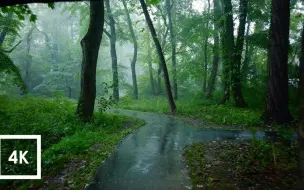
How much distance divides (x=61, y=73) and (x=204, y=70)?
779 inches

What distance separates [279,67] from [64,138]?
10243mm

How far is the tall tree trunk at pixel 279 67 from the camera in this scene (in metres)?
12.0

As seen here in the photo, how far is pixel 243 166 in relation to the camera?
6.21m

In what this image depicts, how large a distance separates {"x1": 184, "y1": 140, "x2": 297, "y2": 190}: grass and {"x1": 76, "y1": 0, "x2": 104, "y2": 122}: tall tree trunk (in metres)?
6.46

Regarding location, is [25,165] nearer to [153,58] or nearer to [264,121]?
[264,121]

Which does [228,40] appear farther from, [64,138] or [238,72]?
[64,138]

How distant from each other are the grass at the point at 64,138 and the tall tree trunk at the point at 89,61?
2.09 ft

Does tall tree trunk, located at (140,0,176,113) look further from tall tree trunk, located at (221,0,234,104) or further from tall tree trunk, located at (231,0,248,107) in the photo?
tall tree trunk, located at (231,0,248,107)

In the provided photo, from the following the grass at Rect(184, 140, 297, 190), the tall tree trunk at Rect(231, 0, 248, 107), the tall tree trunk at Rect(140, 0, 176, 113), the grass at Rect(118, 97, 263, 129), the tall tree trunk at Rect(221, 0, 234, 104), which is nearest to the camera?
the grass at Rect(184, 140, 297, 190)

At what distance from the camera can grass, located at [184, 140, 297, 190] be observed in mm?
5262

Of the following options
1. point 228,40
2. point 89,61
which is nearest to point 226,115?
point 228,40

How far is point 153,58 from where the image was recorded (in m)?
32.8

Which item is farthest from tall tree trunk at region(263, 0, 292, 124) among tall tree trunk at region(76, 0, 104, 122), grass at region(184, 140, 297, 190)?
tall tree trunk at region(76, 0, 104, 122)

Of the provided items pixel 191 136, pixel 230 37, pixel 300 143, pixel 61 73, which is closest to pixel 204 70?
pixel 230 37
